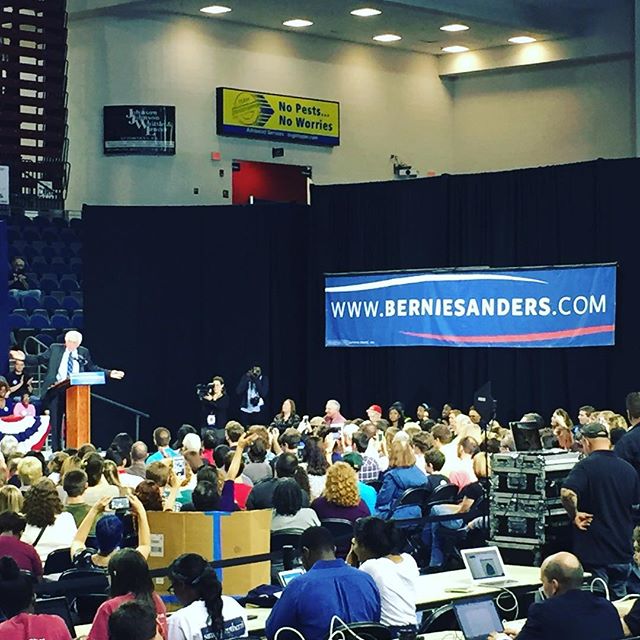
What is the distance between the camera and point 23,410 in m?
15.2

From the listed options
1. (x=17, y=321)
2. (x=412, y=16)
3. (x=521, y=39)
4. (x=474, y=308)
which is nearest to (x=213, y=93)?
(x=412, y=16)

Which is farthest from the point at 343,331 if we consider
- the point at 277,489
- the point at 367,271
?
the point at 277,489

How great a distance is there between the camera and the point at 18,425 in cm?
1511

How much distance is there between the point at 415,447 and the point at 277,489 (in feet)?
9.86

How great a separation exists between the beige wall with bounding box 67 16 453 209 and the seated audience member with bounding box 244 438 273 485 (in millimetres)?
13333

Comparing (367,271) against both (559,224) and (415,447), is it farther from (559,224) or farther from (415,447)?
(415,447)

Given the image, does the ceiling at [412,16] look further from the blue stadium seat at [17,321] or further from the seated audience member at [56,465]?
the seated audience member at [56,465]

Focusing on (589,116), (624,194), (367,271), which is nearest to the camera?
(624,194)

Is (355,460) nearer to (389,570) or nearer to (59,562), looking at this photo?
(59,562)

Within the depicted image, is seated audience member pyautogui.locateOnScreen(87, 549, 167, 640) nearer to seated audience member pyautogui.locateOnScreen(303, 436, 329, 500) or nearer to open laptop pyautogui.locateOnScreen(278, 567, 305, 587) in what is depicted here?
open laptop pyautogui.locateOnScreen(278, 567, 305, 587)

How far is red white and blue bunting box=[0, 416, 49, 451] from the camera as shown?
1499 cm

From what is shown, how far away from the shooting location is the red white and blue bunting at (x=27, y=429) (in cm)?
1499

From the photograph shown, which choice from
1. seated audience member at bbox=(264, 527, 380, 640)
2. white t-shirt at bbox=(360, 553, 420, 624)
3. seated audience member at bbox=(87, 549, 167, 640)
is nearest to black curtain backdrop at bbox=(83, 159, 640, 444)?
white t-shirt at bbox=(360, 553, 420, 624)

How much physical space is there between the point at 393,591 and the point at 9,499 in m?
2.32
